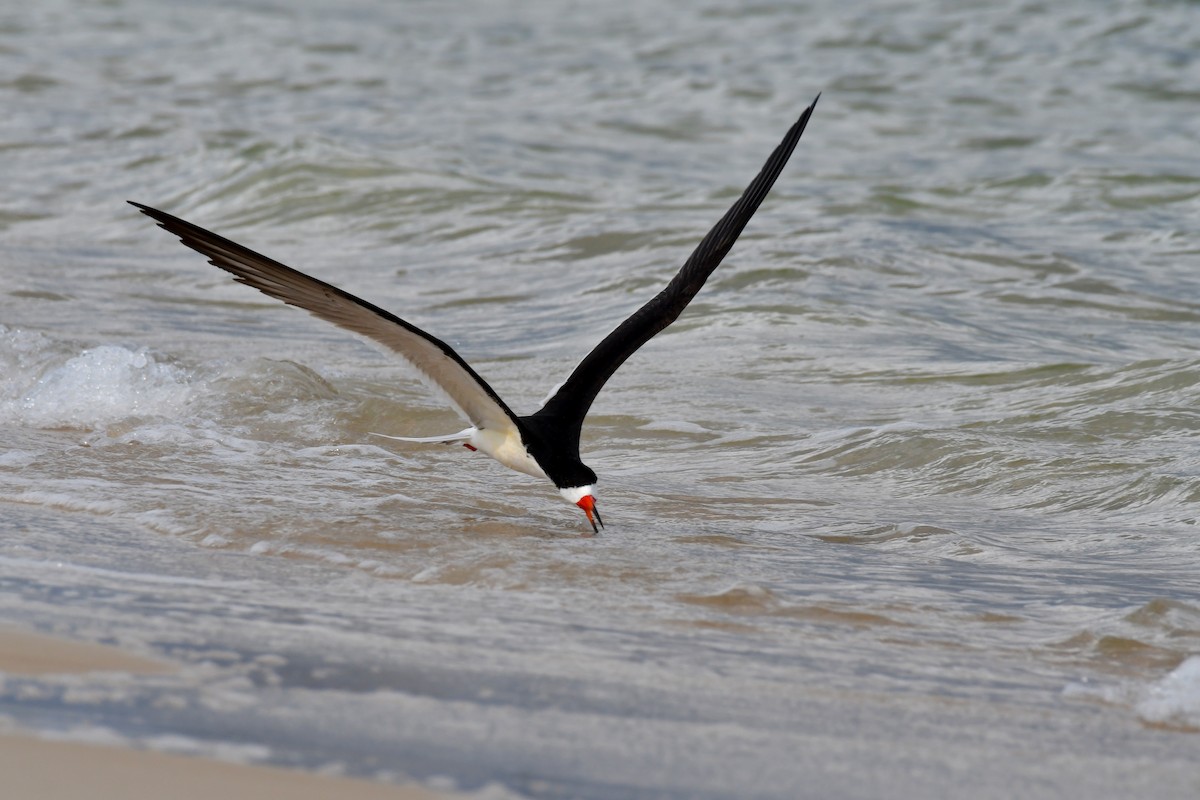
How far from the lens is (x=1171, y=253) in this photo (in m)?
11.1

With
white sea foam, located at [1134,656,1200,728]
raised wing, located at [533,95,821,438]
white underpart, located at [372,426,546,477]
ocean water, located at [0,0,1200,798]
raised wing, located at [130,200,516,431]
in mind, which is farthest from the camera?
raised wing, located at [533,95,821,438]

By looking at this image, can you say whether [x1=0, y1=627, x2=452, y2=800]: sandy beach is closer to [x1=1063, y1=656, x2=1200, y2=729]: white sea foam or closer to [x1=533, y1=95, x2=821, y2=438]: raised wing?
[x1=1063, y1=656, x2=1200, y2=729]: white sea foam

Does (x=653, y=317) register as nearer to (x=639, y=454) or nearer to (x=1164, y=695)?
(x=639, y=454)

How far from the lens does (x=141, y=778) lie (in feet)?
9.01

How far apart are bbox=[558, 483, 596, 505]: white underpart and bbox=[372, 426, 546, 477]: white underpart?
0.72ft

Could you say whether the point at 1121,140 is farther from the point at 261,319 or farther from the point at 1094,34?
the point at 261,319

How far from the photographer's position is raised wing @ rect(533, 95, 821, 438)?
5480 millimetres

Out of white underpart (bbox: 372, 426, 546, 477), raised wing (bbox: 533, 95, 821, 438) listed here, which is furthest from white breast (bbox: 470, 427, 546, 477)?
raised wing (bbox: 533, 95, 821, 438)

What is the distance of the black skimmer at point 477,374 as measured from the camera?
4.59 meters

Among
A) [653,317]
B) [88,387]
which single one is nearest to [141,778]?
[653,317]

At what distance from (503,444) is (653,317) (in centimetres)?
95

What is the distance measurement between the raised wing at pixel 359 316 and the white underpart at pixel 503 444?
33 mm

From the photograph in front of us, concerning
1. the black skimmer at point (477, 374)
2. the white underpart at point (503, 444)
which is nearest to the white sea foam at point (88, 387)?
the black skimmer at point (477, 374)

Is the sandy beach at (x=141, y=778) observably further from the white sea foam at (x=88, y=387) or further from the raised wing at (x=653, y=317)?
the white sea foam at (x=88, y=387)
